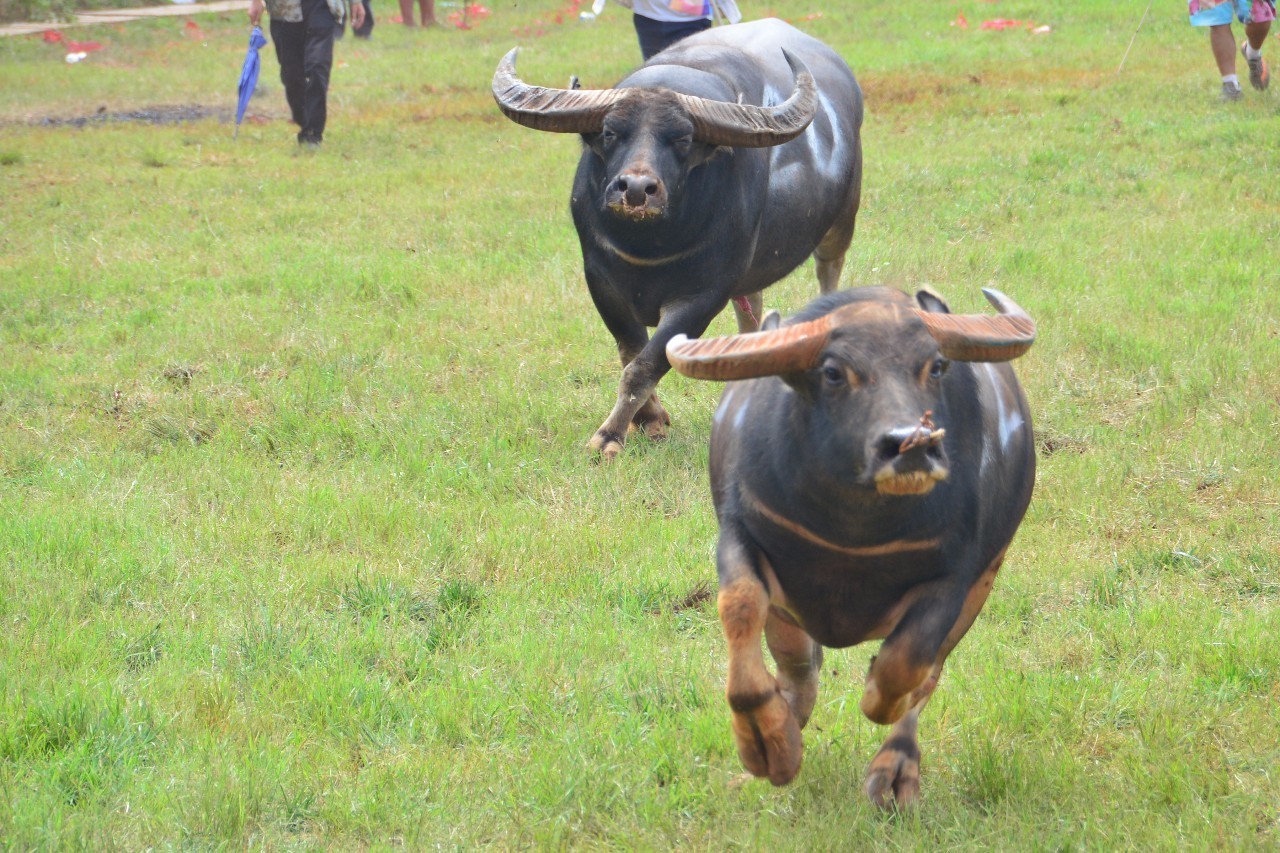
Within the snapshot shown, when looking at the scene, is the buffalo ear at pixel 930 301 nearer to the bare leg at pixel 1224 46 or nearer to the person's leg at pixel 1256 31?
the person's leg at pixel 1256 31

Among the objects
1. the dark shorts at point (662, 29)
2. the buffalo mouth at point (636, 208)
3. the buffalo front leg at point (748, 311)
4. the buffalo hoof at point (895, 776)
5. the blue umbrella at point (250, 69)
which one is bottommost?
the blue umbrella at point (250, 69)

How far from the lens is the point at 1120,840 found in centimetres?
337

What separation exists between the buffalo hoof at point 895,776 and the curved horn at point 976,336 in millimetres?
1022

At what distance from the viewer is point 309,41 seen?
540 inches

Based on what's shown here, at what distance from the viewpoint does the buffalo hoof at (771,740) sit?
3158mm

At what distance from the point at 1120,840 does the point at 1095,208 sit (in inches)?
296

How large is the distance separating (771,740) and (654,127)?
3.32 meters

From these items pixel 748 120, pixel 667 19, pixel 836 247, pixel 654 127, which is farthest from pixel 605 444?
pixel 667 19

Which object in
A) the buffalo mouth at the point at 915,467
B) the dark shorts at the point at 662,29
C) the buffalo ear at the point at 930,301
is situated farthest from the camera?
the dark shorts at the point at 662,29

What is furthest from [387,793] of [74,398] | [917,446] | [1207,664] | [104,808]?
[74,398]

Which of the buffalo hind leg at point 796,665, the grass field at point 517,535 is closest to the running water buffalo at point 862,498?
the buffalo hind leg at point 796,665

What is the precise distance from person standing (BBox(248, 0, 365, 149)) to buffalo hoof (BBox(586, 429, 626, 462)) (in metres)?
8.45

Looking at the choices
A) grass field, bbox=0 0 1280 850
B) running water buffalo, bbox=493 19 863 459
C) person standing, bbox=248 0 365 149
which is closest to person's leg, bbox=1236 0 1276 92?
grass field, bbox=0 0 1280 850

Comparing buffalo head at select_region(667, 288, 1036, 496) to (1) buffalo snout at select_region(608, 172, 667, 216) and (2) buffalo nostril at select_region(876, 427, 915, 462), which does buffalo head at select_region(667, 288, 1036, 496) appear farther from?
(1) buffalo snout at select_region(608, 172, 667, 216)
